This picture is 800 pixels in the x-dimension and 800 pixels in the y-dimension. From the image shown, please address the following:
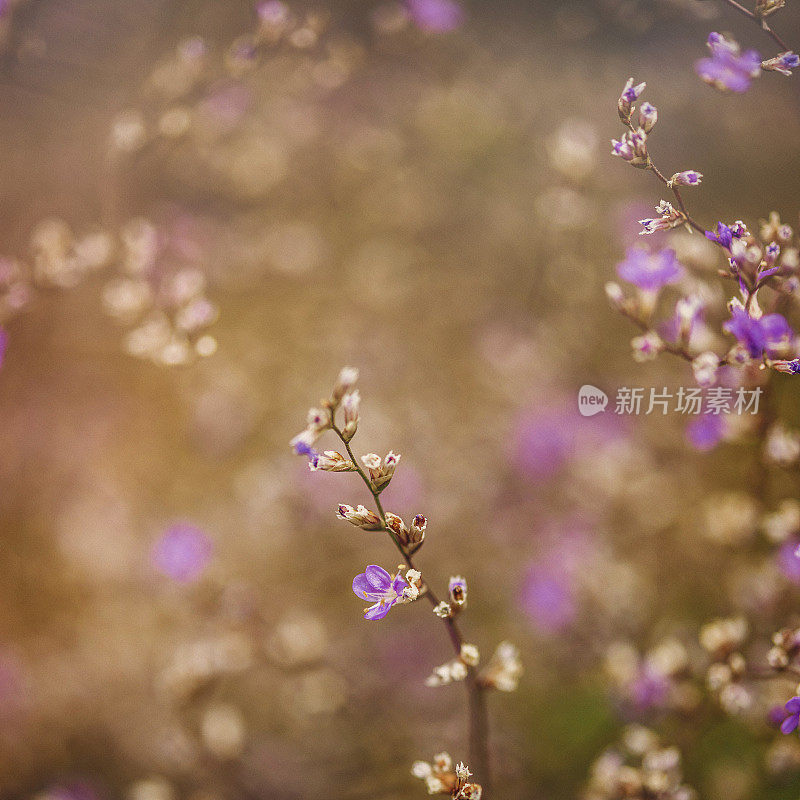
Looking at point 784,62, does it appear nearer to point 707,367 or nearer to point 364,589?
point 707,367

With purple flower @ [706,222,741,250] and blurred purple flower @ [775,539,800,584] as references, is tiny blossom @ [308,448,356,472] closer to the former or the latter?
purple flower @ [706,222,741,250]

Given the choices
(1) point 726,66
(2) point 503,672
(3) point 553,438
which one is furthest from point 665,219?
(3) point 553,438

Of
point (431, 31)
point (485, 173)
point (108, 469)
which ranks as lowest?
point (108, 469)

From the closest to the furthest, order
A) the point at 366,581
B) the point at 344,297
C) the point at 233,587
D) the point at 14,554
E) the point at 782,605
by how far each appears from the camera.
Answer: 1. the point at 366,581
2. the point at 782,605
3. the point at 233,587
4. the point at 14,554
5. the point at 344,297

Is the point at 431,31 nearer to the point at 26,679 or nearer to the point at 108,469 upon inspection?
the point at 108,469

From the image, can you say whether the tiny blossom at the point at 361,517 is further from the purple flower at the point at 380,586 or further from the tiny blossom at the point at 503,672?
the tiny blossom at the point at 503,672

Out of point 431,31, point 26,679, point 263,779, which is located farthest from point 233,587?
point 431,31
